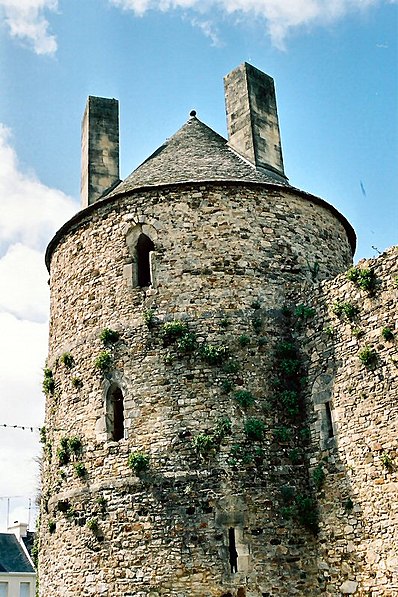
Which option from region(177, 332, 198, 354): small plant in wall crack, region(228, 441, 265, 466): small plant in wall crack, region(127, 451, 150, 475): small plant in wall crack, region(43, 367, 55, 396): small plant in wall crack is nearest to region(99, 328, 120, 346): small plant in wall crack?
region(177, 332, 198, 354): small plant in wall crack

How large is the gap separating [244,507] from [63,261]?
6.72m

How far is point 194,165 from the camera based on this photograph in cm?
1581

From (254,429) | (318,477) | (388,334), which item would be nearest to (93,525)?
(254,429)

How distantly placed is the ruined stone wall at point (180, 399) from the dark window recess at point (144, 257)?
0.57ft

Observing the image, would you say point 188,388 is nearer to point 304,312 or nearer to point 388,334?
point 304,312

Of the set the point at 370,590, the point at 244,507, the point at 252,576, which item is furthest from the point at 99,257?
the point at 370,590

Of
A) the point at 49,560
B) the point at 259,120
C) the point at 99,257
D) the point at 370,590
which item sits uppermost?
the point at 259,120

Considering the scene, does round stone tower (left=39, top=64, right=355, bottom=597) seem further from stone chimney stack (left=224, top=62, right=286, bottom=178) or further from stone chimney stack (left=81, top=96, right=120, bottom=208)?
stone chimney stack (left=81, top=96, right=120, bottom=208)

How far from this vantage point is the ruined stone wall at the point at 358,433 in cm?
1162

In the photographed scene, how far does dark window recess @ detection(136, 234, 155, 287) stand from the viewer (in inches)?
578

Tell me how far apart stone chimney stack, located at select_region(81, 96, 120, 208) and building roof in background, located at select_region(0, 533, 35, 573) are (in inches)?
1069

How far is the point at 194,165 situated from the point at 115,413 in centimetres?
559

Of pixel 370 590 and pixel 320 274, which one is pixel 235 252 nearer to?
pixel 320 274

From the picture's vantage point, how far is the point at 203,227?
14.6 m
